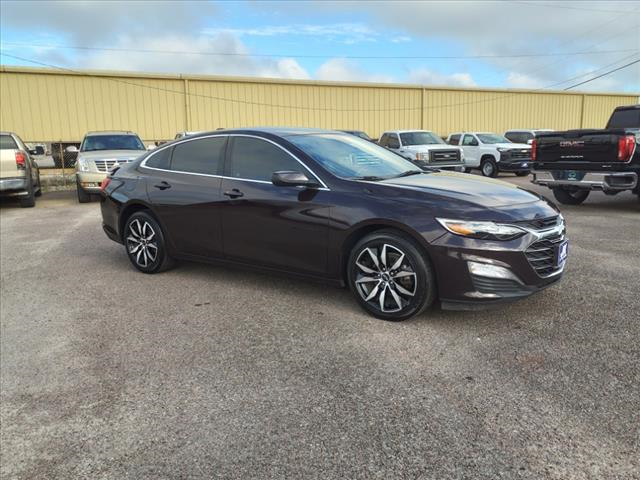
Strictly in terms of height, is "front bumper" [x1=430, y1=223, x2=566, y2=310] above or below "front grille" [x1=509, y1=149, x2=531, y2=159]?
below

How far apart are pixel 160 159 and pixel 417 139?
12.6 meters

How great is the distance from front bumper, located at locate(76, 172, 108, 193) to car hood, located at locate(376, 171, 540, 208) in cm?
1019

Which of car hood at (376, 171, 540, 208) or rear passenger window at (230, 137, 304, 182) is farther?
rear passenger window at (230, 137, 304, 182)

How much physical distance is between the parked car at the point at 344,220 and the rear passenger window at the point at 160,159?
1cm

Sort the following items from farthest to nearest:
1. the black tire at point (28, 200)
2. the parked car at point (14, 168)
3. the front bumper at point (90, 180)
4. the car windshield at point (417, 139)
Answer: the car windshield at point (417, 139) → the front bumper at point (90, 180) → the black tire at point (28, 200) → the parked car at point (14, 168)

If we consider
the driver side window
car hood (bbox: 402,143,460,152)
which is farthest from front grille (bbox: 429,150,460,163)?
the driver side window

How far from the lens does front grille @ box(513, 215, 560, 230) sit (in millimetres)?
4148

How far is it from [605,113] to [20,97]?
28.9 m

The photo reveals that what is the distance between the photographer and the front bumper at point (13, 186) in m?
11.9

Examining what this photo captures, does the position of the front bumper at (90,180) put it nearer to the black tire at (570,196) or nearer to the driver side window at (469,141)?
the black tire at (570,196)

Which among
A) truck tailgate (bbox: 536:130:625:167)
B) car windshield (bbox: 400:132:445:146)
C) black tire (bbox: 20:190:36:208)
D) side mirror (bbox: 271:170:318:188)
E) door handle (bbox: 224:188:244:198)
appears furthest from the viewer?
car windshield (bbox: 400:132:445:146)

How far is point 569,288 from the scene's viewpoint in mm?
5160

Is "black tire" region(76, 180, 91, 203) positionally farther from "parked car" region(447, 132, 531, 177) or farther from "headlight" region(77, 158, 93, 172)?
"parked car" region(447, 132, 531, 177)

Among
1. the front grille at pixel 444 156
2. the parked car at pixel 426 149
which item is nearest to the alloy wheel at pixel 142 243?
the parked car at pixel 426 149
